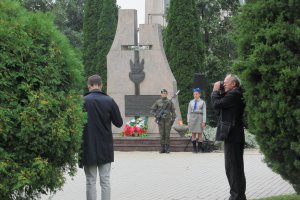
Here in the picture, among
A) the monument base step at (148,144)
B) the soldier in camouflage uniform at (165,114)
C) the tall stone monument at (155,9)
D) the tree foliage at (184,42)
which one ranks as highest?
the tall stone monument at (155,9)

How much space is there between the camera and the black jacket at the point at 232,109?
28.6 ft

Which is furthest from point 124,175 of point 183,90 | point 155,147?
point 183,90

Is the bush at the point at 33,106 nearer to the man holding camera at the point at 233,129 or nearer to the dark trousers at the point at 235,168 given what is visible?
the man holding camera at the point at 233,129

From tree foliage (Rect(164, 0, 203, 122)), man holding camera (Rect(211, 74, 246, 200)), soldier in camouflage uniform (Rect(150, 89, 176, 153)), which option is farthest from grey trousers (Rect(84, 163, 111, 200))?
tree foliage (Rect(164, 0, 203, 122))

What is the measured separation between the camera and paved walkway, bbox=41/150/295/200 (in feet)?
34.6

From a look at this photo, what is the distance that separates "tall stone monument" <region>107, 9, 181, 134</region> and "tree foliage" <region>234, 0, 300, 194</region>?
1441 cm

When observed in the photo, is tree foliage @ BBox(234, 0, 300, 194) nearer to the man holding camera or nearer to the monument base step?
the man holding camera

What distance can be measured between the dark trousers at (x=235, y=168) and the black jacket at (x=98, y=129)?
165cm

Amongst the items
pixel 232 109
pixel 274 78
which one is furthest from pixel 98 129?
pixel 274 78

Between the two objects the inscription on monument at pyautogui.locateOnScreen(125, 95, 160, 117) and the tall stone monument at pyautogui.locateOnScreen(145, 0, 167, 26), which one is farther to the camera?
the tall stone monument at pyautogui.locateOnScreen(145, 0, 167, 26)

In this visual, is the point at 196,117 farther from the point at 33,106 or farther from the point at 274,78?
the point at 33,106

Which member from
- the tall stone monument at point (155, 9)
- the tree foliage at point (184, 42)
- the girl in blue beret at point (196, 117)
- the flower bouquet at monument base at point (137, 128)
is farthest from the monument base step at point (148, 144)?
the tall stone monument at point (155, 9)

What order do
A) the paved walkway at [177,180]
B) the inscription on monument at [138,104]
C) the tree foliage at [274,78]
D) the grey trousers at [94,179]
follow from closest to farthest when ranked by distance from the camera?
the tree foliage at [274,78] < the grey trousers at [94,179] < the paved walkway at [177,180] < the inscription on monument at [138,104]

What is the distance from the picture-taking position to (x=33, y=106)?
20.2 ft
